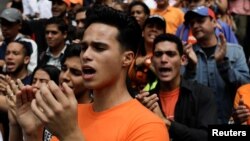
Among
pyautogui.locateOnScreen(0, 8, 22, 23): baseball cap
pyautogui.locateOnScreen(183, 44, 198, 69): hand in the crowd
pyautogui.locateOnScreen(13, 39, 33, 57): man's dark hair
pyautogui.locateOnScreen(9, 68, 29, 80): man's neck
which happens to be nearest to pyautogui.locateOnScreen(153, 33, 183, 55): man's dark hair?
pyautogui.locateOnScreen(183, 44, 198, 69): hand in the crowd

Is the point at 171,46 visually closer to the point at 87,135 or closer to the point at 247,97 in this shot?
the point at 247,97

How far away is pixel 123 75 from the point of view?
107 inches

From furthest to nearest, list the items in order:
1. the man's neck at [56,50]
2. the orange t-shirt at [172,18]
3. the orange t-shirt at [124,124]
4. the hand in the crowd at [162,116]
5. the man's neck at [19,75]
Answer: the orange t-shirt at [172,18]
the man's neck at [56,50]
the man's neck at [19,75]
the hand in the crowd at [162,116]
the orange t-shirt at [124,124]

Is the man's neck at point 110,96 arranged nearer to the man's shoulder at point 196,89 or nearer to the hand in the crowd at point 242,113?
the hand in the crowd at point 242,113

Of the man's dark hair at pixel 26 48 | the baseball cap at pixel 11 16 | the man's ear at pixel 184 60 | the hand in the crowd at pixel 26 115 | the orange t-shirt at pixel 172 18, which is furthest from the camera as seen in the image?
the orange t-shirt at pixel 172 18

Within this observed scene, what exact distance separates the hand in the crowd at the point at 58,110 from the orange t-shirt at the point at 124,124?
1.06 ft

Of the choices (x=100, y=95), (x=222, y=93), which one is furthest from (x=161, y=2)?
(x=100, y=95)

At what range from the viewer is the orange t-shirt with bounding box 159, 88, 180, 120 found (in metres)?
4.71

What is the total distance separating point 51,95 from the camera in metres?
2.13

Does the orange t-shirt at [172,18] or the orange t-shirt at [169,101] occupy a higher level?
the orange t-shirt at [172,18]

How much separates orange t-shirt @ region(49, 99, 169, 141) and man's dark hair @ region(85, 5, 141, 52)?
306 mm

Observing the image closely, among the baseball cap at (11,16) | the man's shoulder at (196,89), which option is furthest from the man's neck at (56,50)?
the man's shoulder at (196,89)

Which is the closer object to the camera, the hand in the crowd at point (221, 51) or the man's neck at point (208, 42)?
the hand in the crowd at point (221, 51)

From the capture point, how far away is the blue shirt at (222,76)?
530cm
